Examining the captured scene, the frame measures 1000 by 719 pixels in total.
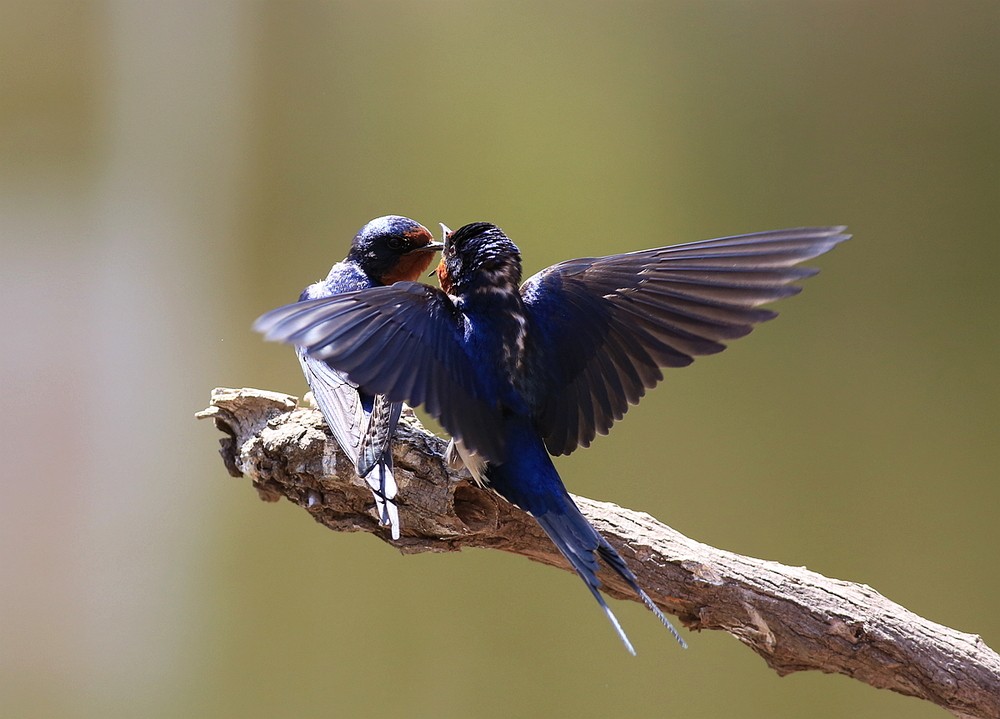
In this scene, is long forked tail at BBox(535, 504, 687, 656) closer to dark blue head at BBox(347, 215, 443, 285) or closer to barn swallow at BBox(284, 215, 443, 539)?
barn swallow at BBox(284, 215, 443, 539)

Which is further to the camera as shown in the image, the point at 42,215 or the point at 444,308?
the point at 42,215

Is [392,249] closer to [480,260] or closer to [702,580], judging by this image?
[480,260]

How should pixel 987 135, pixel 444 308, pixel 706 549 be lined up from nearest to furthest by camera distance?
pixel 444 308, pixel 706 549, pixel 987 135

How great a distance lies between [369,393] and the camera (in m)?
1.45

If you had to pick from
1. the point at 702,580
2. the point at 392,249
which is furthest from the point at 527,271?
the point at 702,580

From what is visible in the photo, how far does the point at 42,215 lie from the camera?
2434 mm

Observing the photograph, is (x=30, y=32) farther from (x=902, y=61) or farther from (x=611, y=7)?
(x=902, y=61)

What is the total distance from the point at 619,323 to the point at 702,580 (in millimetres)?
365

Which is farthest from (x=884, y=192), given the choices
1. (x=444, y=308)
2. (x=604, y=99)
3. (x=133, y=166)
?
(x=133, y=166)

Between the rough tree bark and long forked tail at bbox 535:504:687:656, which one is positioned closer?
long forked tail at bbox 535:504:687:656

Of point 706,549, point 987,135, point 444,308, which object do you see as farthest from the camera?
point 987,135

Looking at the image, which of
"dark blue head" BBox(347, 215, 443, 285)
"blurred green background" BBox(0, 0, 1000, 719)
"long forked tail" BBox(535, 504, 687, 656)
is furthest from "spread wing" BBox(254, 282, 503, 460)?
"blurred green background" BBox(0, 0, 1000, 719)

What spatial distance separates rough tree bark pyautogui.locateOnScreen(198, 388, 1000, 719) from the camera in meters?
1.36

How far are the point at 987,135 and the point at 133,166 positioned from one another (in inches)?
79.8
